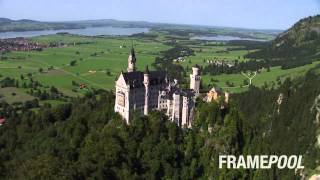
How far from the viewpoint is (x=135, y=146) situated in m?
83.4

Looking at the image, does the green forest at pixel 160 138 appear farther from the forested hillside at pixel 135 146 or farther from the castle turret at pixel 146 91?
the castle turret at pixel 146 91

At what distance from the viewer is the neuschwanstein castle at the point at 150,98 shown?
84.8 metres

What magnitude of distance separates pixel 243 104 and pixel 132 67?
4214cm

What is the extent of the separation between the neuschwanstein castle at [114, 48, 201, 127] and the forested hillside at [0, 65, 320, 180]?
153cm

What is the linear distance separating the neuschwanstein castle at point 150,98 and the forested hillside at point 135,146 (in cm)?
153

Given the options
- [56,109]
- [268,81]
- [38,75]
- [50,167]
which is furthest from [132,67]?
[38,75]

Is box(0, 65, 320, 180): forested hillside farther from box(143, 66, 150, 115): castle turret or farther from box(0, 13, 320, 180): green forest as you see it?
box(143, 66, 150, 115): castle turret

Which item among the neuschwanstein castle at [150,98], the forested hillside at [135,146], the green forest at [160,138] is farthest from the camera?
the neuschwanstein castle at [150,98]

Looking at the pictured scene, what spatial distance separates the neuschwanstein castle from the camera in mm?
84812

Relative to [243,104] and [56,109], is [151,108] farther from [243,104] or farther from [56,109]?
[243,104]

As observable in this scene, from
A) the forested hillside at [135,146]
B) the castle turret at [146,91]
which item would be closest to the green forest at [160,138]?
the forested hillside at [135,146]

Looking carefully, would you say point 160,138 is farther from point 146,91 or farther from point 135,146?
point 146,91

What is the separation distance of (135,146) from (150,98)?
28.6ft

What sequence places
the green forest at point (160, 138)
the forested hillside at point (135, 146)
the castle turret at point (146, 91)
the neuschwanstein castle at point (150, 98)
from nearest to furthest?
the forested hillside at point (135, 146) < the green forest at point (160, 138) < the neuschwanstein castle at point (150, 98) < the castle turret at point (146, 91)
